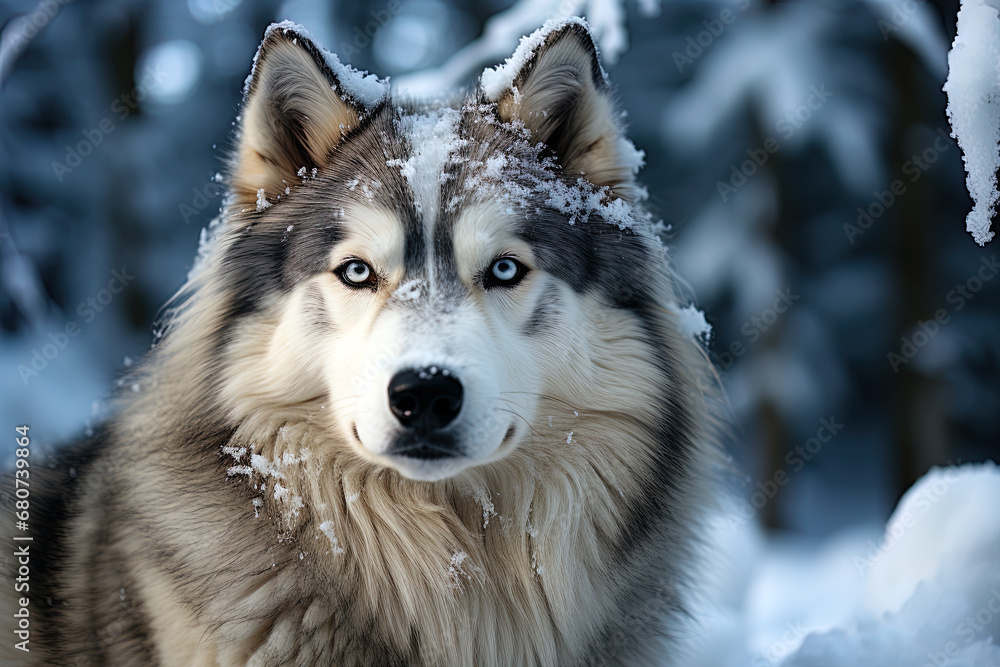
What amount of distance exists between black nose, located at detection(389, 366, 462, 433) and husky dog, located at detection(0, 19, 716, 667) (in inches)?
6.0

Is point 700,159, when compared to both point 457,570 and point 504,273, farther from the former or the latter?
point 457,570

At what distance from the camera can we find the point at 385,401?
1.70 metres

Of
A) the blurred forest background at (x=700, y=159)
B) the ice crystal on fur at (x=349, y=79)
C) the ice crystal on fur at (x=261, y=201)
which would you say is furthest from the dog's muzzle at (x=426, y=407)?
the blurred forest background at (x=700, y=159)

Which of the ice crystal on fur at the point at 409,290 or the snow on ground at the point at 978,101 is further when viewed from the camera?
the snow on ground at the point at 978,101

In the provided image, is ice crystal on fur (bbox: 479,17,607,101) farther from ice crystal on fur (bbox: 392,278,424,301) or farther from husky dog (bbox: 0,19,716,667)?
ice crystal on fur (bbox: 392,278,424,301)

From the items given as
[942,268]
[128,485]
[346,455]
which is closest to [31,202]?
[128,485]

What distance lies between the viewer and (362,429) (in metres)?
1.79

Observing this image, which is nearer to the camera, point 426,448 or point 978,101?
point 426,448

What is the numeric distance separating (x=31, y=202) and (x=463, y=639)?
26.9 ft

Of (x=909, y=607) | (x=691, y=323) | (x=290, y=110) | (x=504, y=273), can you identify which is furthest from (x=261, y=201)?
(x=909, y=607)

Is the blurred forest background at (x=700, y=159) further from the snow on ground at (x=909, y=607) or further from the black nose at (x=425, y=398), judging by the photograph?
the black nose at (x=425, y=398)

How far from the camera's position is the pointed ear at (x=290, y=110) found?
7.02 feet

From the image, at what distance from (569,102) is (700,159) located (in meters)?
6.64

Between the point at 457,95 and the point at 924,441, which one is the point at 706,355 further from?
the point at 924,441
